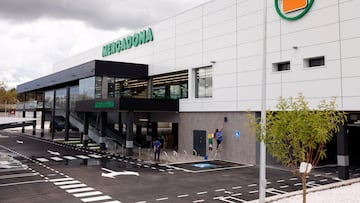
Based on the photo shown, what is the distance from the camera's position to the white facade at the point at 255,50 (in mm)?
19000

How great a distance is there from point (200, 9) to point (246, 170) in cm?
1658

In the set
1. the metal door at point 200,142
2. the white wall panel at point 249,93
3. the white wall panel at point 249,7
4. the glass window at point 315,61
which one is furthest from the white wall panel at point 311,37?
the metal door at point 200,142

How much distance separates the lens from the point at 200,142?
29.0m

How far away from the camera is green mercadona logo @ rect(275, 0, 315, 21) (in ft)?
69.5

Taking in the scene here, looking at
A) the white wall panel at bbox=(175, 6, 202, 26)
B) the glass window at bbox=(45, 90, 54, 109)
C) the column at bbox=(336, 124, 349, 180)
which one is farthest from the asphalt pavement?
the glass window at bbox=(45, 90, 54, 109)

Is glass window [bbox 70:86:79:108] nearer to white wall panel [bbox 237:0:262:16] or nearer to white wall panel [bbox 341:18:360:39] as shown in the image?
white wall panel [bbox 237:0:262:16]

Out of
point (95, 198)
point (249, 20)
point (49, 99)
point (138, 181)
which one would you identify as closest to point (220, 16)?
point (249, 20)

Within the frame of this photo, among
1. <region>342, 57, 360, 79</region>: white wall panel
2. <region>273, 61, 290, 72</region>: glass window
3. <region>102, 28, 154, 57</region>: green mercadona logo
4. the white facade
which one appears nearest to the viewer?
<region>342, 57, 360, 79</region>: white wall panel

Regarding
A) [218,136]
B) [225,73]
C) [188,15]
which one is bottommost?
[218,136]

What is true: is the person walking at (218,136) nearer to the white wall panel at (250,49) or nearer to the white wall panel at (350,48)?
the white wall panel at (250,49)

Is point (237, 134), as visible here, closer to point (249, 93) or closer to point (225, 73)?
point (249, 93)

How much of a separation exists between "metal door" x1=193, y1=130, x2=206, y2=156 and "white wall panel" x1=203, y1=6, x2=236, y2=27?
34.2ft

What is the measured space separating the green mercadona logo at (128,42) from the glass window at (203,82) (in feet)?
31.4

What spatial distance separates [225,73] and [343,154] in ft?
38.6
